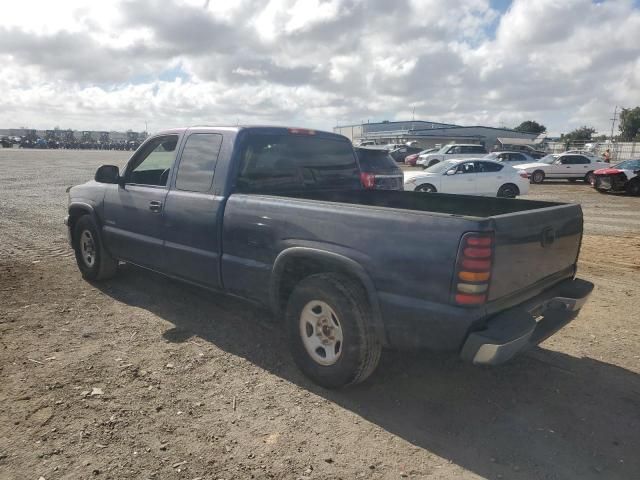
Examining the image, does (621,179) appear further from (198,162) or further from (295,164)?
(198,162)

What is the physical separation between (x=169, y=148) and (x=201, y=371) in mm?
2384

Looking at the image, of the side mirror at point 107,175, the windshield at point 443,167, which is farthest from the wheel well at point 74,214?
the windshield at point 443,167

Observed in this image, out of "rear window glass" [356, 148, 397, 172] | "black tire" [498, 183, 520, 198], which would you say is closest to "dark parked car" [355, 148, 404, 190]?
"rear window glass" [356, 148, 397, 172]

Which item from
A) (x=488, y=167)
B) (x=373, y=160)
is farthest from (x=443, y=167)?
(x=373, y=160)

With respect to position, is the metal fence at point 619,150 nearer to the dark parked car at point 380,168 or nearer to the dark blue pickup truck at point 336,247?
the dark parked car at point 380,168

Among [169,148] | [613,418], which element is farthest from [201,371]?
[613,418]

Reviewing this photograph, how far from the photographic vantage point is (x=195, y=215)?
13.8 ft

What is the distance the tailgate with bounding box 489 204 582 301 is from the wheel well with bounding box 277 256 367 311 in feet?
2.88

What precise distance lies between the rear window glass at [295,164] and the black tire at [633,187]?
17.5 m

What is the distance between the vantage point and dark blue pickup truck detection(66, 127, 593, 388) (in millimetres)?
2791

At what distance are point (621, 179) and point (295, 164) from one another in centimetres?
1841

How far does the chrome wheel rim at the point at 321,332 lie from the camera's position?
11.2ft

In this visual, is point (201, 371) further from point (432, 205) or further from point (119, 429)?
point (432, 205)

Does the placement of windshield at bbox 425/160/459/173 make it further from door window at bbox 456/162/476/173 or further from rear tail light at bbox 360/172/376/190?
rear tail light at bbox 360/172/376/190
